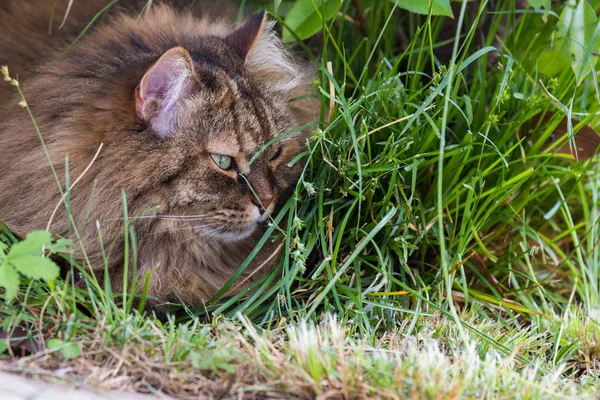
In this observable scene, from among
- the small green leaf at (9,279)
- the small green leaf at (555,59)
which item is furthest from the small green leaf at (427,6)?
the small green leaf at (9,279)

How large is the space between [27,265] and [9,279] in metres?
0.05

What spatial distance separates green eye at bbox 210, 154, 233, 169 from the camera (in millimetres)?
1776

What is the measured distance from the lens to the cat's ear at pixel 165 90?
5.31ft

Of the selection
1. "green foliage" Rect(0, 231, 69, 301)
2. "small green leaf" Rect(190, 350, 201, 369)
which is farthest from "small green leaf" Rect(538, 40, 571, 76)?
"green foliage" Rect(0, 231, 69, 301)

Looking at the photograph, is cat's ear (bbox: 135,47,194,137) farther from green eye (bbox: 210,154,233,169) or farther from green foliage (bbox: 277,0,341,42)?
green foliage (bbox: 277,0,341,42)

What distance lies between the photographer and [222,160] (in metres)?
1.79

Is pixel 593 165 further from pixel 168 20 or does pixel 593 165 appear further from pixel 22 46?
pixel 22 46

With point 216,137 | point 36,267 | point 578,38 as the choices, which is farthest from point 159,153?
point 578,38

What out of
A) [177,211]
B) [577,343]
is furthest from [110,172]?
[577,343]

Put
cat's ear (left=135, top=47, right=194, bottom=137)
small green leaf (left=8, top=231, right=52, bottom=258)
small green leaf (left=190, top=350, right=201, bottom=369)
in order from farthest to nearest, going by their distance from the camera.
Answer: cat's ear (left=135, top=47, right=194, bottom=137) < small green leaf (left=8, top=231, right=52, bottom=258) < small green leaf (left=190, top=350, right=201, bottom=369)

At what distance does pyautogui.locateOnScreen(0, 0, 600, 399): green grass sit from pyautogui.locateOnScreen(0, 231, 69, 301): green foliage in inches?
4.3

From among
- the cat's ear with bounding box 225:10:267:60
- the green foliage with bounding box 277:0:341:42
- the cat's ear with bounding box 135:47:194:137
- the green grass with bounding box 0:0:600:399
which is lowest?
the green grass with bounding box 0:0:600:399

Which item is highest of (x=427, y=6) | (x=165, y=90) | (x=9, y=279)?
(x=427, y=6)

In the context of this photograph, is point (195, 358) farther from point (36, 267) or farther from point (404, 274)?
point (404, 274)
